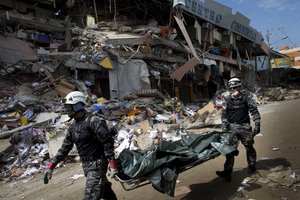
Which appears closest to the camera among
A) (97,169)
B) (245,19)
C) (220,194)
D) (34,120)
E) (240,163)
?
(97,169)

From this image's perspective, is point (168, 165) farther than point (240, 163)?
No

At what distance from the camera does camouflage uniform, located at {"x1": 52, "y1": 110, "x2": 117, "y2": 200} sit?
392 centimetres

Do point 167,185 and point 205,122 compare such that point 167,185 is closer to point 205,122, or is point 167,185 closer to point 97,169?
point 97,169

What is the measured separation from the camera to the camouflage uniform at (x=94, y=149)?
392 cm

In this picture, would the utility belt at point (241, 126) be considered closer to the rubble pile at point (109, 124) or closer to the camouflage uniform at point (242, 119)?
the camouflage uniform at point (242, 119)

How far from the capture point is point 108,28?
1622cm

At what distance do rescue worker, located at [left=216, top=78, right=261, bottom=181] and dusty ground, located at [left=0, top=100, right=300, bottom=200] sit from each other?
359 mm

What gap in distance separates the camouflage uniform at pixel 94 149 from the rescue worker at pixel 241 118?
217 cm

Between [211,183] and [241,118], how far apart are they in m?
1.21

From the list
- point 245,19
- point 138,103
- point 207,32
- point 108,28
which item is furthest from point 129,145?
point 245,19

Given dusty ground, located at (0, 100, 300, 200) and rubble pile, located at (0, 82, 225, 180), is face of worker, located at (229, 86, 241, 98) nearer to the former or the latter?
dusty ground, located at (0, 100, 300, 200)

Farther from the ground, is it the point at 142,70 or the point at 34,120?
the point at 142,70

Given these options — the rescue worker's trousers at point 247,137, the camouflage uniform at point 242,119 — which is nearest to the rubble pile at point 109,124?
the camouflage uniform at point 242,119

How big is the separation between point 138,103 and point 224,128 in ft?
22.2
